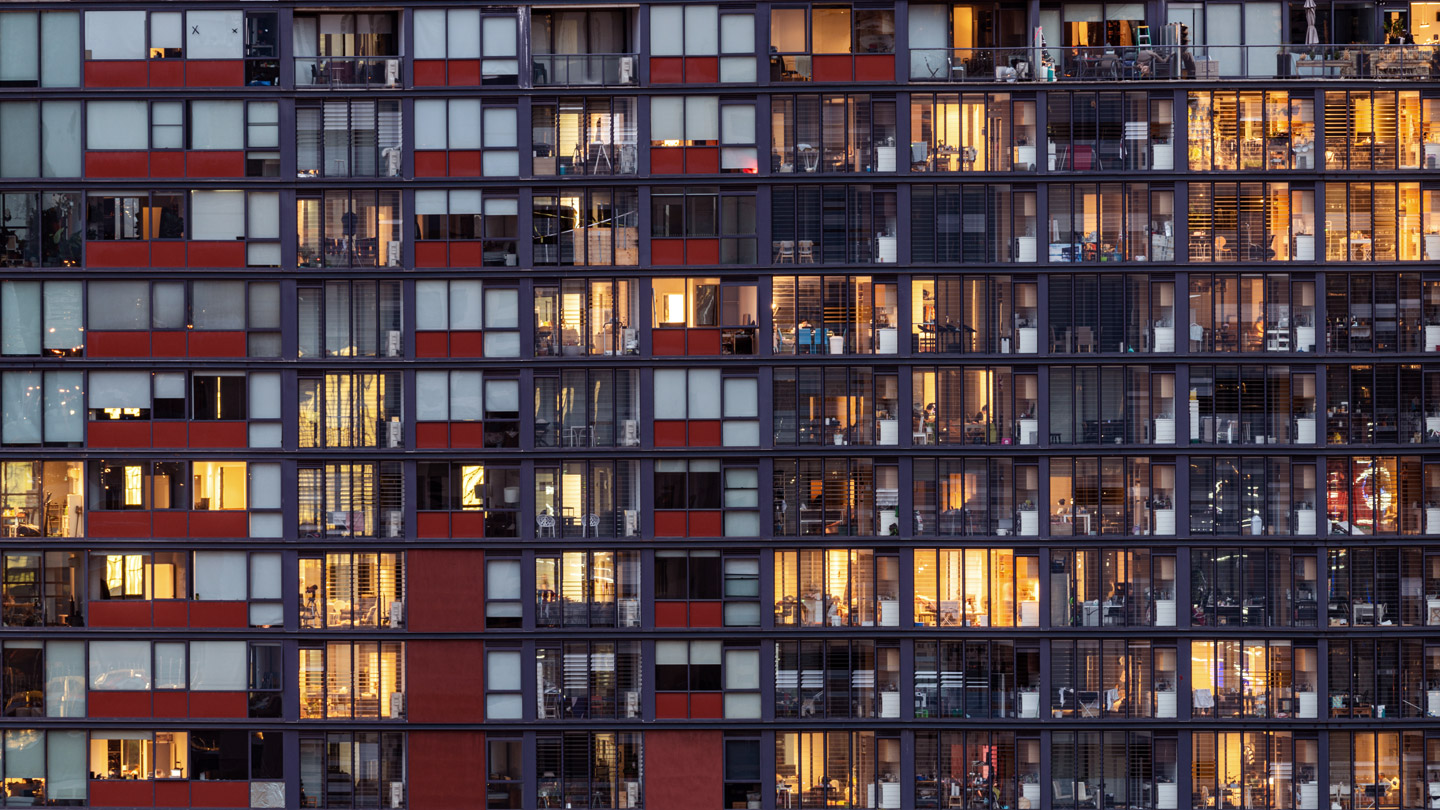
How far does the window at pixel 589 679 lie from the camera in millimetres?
37344

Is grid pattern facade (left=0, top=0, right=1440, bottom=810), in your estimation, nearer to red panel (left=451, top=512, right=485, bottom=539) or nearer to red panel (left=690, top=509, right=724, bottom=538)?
red panel (left=451, top=512, right=485, bottom=539)

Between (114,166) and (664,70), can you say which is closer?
(664,70)

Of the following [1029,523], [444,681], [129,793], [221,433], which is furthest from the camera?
[129,793]

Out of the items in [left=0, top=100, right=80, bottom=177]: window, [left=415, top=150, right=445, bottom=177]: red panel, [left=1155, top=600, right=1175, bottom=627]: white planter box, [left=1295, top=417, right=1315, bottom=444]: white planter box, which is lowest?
[left=1155, top=600, right=1175, bottom=627]: white planter box

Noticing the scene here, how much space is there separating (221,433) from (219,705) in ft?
24.6

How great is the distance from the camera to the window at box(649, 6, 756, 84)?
122ft

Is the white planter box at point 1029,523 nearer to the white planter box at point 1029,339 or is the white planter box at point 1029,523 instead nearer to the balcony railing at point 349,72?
the white planter box at point 1029,339

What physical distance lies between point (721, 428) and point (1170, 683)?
14.1 m

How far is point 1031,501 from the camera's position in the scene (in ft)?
122

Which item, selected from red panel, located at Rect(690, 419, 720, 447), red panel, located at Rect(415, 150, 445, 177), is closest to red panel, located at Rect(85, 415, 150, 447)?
red panel, located at Rect(415, 150, 445, 177)

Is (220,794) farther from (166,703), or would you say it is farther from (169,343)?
(169,343)

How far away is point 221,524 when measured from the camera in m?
37.5

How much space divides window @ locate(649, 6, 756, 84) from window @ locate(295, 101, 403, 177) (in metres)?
6.75

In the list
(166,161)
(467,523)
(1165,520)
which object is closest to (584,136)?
(467,523)
